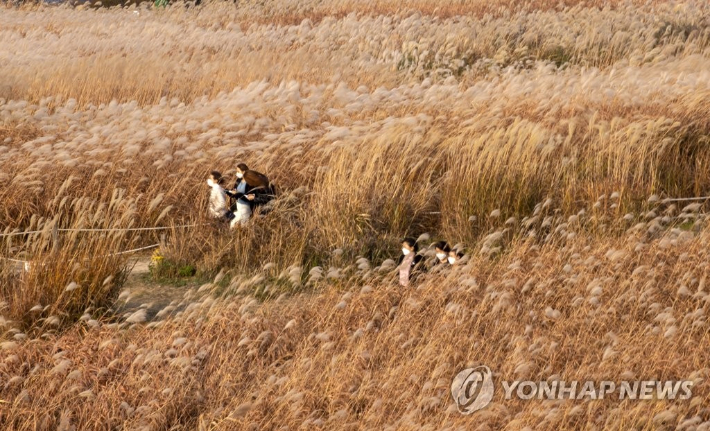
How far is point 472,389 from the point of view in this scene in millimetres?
5074

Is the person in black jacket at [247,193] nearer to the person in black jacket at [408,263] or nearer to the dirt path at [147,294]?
the dirt path at [147,294]

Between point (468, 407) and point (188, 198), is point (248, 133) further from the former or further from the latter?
point (468, 407)

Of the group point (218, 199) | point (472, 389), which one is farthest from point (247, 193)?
point (472, 389)

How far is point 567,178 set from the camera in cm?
837

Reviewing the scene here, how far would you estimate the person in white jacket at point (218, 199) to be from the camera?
7883 millimetres

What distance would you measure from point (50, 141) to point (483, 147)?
12.8ft

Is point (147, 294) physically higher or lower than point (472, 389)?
lower

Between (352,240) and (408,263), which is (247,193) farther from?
(408,263)

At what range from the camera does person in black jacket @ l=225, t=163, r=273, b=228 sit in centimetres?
771

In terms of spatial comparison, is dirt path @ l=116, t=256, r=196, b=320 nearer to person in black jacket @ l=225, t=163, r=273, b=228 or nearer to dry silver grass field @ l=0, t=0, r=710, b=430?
dry silver grass field @ l=0, t=0, r=710, b=430

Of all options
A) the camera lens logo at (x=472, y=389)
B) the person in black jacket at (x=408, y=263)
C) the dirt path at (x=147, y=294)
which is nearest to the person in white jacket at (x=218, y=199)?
the dirt path at (x=147, y=294)

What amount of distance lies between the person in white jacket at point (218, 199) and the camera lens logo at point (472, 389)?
3.12m

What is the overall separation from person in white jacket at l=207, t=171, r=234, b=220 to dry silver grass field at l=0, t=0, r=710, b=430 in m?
0.14

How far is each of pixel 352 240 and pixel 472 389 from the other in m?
2.65
